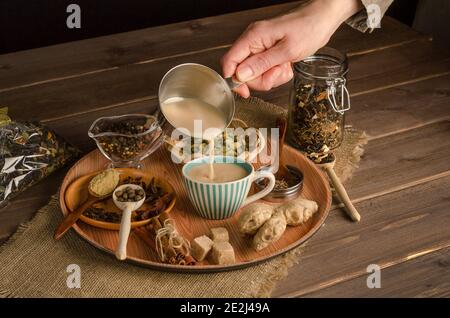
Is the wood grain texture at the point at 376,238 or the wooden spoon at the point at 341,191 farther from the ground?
the wooden spoon at the point at 341,191

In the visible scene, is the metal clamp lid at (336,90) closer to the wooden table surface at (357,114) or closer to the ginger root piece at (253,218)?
the wooden table surface at (357,114)

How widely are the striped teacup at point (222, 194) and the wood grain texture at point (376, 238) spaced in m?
0.16

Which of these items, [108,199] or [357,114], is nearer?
[108,199]

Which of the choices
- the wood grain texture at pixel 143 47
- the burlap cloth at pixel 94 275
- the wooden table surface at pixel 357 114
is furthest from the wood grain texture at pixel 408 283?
the wood grain texture at pixel 143 47

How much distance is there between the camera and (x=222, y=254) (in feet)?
4.11

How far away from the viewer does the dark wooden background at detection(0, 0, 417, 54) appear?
2662mm

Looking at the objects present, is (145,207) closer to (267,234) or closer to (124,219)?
(124,219)

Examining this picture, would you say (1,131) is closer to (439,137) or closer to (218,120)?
(218,120)

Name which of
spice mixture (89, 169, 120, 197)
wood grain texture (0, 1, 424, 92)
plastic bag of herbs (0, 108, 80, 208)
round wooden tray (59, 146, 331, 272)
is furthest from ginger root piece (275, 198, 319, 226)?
wood grain texture (0, 1, 424, 92)

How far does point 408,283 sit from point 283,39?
631 mm

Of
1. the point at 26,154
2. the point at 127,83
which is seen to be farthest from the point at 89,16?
the point at 26,154

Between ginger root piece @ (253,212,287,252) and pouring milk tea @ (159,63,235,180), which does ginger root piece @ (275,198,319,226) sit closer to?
ginger root piece @ (253,212,287,252)

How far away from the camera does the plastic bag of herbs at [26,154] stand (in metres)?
1.47

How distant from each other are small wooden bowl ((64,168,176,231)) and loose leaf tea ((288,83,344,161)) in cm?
37
